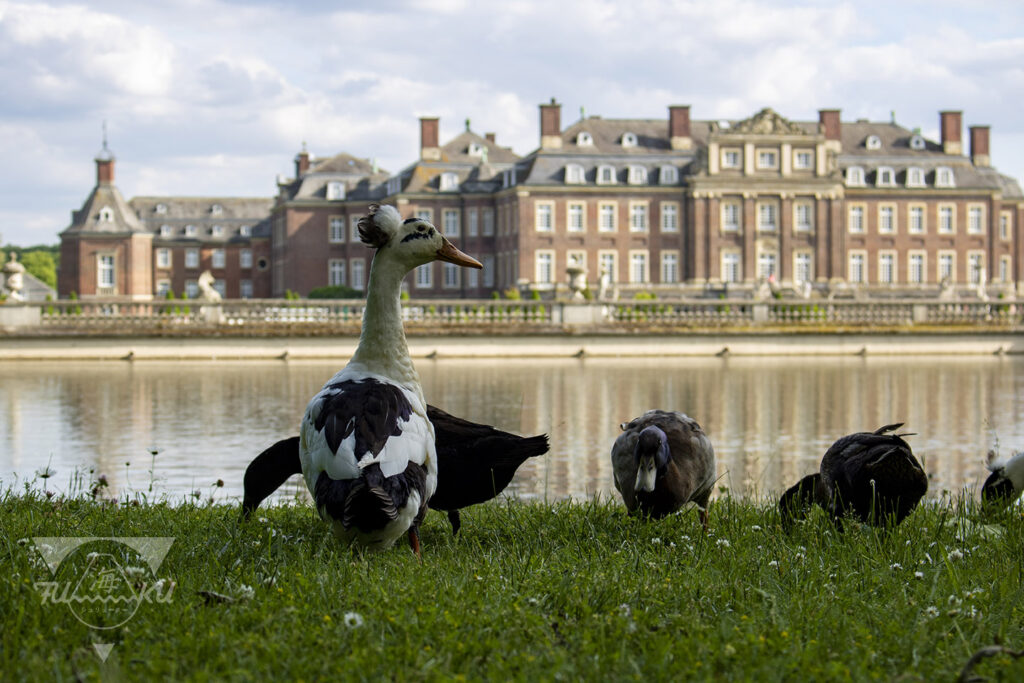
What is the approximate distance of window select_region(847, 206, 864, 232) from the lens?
6556cm

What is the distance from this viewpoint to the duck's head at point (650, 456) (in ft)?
17.6

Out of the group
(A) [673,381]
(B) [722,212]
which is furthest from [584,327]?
(B) [722,212]

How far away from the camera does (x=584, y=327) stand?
31.9 metres

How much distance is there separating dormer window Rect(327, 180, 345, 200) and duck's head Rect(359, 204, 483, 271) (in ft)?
221

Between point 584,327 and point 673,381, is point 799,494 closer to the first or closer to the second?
point 673,381

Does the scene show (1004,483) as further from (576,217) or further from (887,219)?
(887,219)

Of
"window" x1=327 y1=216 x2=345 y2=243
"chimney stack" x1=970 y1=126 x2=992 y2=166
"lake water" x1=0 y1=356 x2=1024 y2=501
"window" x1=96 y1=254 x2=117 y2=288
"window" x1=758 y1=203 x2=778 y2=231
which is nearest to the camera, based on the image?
"lake water" x1=0 y1=356 x2=1024 y2=501

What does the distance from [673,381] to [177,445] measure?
1154cm

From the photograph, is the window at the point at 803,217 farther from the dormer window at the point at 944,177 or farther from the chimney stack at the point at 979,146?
the chimney stack at the point at 979,146

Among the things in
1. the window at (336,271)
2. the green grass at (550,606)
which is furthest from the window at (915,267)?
the green grass at (550,606)

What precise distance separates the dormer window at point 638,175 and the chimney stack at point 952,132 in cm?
1821

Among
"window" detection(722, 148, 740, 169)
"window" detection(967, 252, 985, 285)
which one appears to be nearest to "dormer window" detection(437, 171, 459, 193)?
"window" detection(722, 148, 740, 169)

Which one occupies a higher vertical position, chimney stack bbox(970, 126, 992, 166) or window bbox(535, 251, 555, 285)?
chimney stack bbox(970, 126, 992, 166)

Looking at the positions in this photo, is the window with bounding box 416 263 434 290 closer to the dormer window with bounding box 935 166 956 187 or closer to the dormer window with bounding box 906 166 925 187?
the dormer window with bounding box 906 166 925 187
